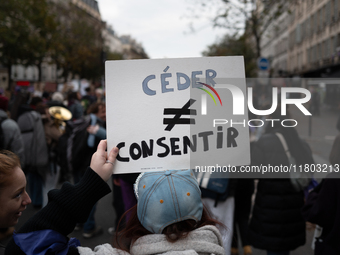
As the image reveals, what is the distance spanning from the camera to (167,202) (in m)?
1.48

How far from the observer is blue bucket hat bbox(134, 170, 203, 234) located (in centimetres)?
147

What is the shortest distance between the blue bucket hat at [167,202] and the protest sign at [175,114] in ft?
0.54

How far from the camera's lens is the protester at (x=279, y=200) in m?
3.21

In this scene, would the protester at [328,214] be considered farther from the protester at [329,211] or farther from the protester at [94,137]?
the protester at [94,137]

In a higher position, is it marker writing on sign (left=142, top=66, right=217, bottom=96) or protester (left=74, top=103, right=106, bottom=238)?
marker writing on sign (left=142, top=66, right=217, bottom=96)

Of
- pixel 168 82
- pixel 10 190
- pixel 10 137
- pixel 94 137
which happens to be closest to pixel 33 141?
pixel 10 137

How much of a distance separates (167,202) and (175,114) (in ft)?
1.62

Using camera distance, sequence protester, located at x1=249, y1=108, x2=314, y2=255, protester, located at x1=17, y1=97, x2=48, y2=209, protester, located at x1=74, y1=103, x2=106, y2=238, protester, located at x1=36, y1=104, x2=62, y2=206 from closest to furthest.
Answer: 1. protester, located at x1=249, y1=108, x2=314, y2=255
2. protester, located at x1=74, y1=103, x2=106, y2=238
3. protester, located at x1=17, y1=97, x2=48, y2=209
4. protester, located at x1=36, y1=104, x2=62, y2=206

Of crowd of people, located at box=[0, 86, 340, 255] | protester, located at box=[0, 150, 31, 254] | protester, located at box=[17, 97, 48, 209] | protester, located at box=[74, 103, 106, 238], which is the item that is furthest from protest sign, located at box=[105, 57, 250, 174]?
protester, located at box=[17, 97, 48, 209]

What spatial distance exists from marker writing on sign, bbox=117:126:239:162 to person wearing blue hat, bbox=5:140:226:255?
151 millimetres

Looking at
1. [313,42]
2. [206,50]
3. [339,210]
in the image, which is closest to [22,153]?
[339,210]

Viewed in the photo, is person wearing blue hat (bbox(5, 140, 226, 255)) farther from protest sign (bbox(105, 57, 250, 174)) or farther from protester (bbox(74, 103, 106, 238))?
protester (bbox(74, 103, 106, 238))

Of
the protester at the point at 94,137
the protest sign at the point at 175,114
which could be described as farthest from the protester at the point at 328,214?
the protester at the point at 94,137

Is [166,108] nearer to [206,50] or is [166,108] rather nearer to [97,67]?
[97,67]
